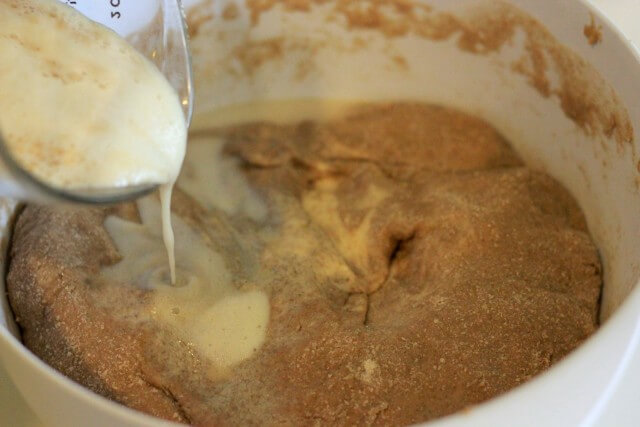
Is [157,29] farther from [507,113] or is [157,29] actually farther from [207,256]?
[507,113]

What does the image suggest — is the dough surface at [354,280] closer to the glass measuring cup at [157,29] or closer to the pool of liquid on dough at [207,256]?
the pool of liquid on dough at [207,256]

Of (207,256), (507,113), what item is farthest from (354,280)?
(507,113)

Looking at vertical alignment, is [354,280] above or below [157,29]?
below

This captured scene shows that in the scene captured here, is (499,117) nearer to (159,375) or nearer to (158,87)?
(158,87)

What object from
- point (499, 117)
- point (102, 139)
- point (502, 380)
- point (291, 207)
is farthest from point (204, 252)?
point (499, 117)

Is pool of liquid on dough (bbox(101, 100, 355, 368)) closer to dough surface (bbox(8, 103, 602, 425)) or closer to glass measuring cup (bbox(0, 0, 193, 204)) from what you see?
dough surface (bbox(8, 103, 602, 425))

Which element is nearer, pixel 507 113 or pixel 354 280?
pixel 354 280

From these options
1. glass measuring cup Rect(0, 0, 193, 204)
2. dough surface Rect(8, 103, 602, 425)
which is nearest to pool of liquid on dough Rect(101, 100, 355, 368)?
dough surface Rect(8, 103, 602, 425)

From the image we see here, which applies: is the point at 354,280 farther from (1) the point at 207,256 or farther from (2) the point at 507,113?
(2) the point at 507,113
